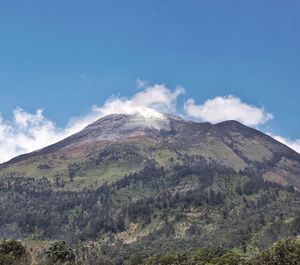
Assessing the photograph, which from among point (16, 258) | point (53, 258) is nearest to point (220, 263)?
point (53, 258)

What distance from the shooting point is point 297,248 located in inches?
5920

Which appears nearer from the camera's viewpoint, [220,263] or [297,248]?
[297,248]

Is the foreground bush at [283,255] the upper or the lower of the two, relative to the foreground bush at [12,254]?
lower

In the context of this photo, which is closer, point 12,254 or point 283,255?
point 12,254

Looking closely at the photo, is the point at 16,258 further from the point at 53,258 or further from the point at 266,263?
the point at 266,263

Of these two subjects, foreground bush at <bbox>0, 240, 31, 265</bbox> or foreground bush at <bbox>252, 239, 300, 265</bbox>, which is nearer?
foreground bush at <bbox>0, 240, 31, 265</bbox>

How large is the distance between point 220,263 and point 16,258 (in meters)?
97.4

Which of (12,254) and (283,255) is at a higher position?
(12,254)

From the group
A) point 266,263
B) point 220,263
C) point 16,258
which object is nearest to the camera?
point 16,258

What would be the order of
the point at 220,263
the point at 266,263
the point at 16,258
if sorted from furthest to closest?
the point at 220,263, the point at 266,263, the point at 16,258

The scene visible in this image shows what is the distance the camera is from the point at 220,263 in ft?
655

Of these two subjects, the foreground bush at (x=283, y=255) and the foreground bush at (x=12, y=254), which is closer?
the foreground bush at (x=12, y=254)

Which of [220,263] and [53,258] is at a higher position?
[53,258]

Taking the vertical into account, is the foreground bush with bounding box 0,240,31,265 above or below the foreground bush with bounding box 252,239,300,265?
above
